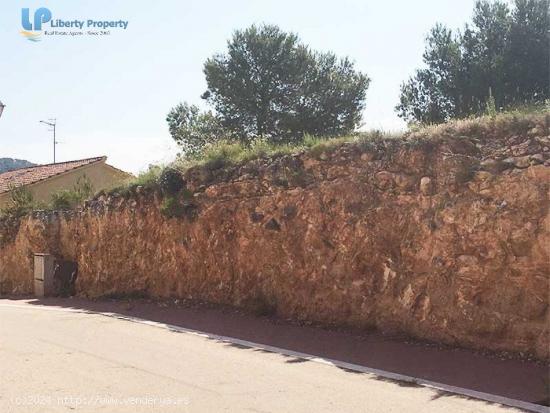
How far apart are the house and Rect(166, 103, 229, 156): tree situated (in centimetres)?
387

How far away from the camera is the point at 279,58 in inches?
1061

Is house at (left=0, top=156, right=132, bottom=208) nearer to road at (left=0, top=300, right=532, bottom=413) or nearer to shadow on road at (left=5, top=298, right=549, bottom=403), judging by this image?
shadow on road at (left=5, top=298, right=549, bottom=403)

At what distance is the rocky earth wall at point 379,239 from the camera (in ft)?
23.3

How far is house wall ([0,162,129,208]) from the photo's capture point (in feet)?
88.6

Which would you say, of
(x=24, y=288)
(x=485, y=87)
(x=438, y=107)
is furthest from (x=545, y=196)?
(x=24, y=288)

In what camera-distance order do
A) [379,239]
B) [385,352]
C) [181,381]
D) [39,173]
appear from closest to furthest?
[181,381]
[385,352]
[379,239]
[39,173]

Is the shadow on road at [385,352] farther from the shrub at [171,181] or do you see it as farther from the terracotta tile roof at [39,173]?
the terracotta tile roof at [39,173]

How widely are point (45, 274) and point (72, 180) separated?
13.2 metres

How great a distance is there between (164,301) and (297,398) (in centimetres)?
747

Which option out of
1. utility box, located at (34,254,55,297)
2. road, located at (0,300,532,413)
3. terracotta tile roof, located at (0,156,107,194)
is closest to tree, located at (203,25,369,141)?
terracotta tile roof, located at (0,156,107,194)

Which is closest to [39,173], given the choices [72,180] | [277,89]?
[72,180]

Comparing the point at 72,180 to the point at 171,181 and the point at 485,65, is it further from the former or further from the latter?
the point at 485,65

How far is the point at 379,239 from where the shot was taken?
28.7 feet

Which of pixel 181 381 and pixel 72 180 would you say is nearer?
pixel 181 381
